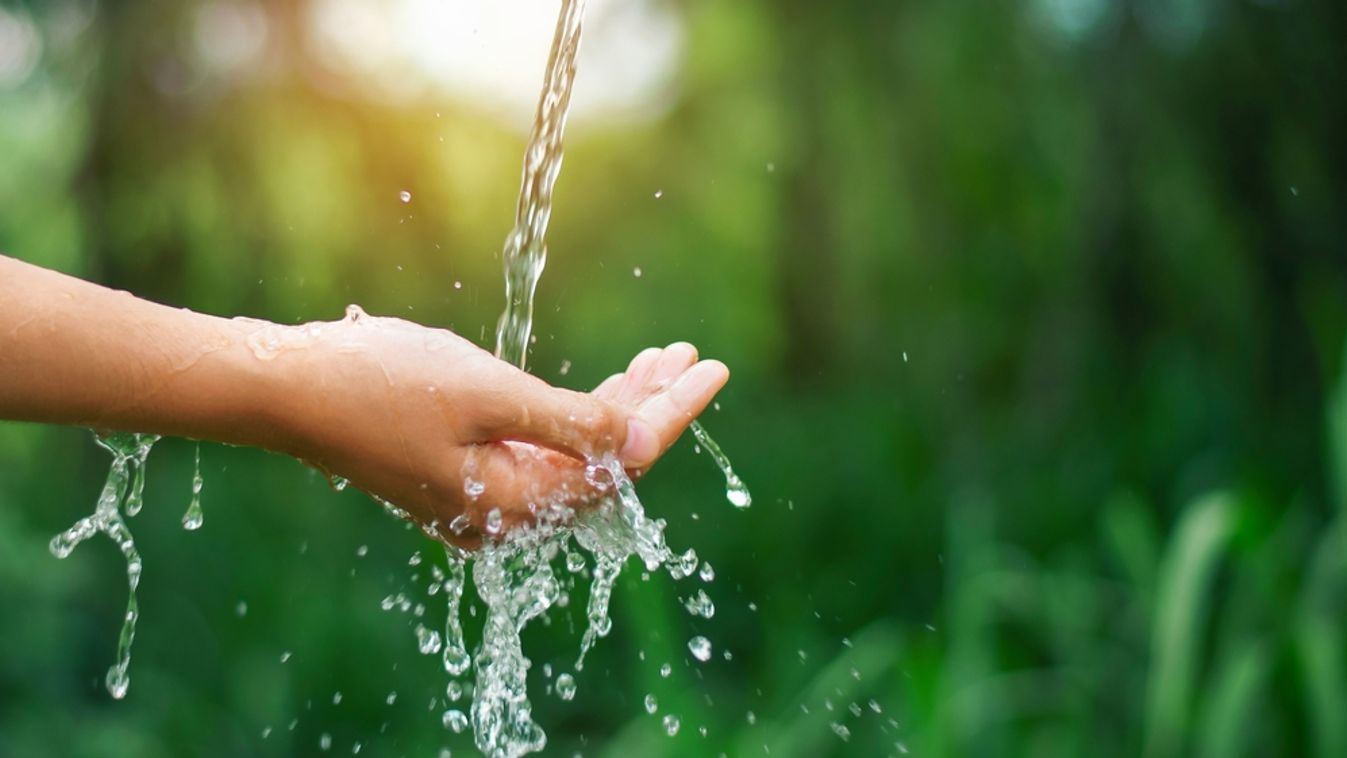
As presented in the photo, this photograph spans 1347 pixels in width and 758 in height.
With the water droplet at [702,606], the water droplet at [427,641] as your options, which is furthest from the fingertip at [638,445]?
the water droplet at [427,641]

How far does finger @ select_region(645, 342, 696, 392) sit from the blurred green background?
887 millimetres

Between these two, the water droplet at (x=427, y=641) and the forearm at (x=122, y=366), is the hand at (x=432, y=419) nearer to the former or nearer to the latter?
the forearm at (x=122, y=366)

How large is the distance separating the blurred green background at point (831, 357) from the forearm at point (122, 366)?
1.17m

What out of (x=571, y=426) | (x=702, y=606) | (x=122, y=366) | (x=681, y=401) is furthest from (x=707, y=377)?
(x=702, y=606)

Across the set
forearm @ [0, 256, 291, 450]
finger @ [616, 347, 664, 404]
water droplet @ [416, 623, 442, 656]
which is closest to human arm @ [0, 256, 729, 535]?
forearm @ [0, 256, 291, 450]

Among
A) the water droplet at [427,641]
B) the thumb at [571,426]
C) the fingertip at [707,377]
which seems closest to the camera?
the thumb at [571,426]

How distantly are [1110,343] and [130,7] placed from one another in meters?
3.08

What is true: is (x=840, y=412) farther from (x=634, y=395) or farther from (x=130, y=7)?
(x=634, y=395)

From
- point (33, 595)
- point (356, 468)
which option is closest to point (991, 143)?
point (33, 595)

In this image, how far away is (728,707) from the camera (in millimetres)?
2617

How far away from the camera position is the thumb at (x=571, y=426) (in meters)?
1.12

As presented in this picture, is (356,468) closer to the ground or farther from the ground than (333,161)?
farther from the ground

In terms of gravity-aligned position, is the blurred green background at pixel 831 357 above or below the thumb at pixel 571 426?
below

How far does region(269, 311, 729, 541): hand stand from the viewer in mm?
1111
